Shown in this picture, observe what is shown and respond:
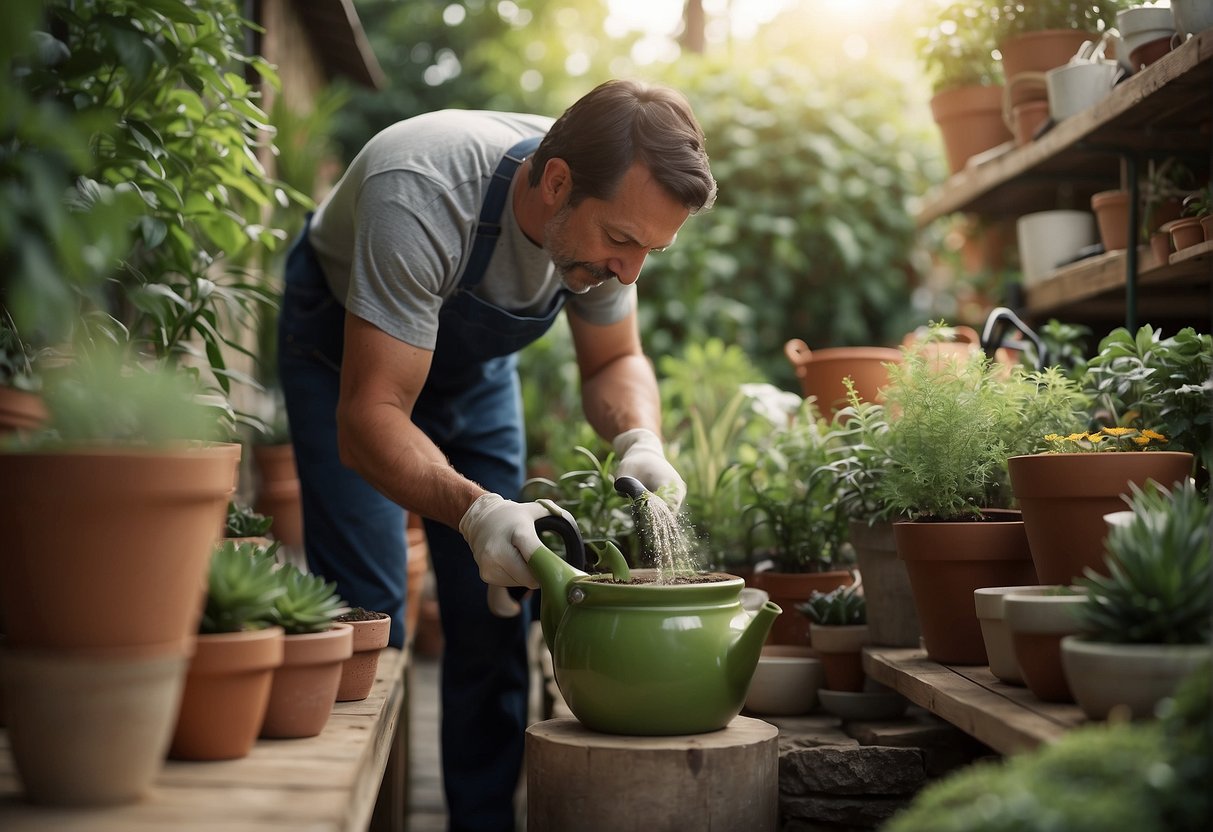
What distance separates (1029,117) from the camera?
9.94 feet

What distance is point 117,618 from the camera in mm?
1015

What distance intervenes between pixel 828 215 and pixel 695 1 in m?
2.13

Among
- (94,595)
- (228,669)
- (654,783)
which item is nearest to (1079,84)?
(654,783)

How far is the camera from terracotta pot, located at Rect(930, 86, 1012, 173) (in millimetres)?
3426

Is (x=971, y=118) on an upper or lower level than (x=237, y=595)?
upper

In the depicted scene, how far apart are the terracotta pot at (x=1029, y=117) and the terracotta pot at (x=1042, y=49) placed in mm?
43

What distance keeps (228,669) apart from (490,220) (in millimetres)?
1154

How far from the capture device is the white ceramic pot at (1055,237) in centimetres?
313

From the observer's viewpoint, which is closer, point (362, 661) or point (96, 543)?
point (96, 543)

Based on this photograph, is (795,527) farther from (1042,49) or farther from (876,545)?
(1042,49)

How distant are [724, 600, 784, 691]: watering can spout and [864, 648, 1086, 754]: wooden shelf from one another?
25 cm

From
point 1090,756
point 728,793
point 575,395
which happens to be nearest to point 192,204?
point 728,793

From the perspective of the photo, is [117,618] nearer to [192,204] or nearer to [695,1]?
[192,204]

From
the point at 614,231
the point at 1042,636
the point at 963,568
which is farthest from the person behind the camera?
the point at 614,231
